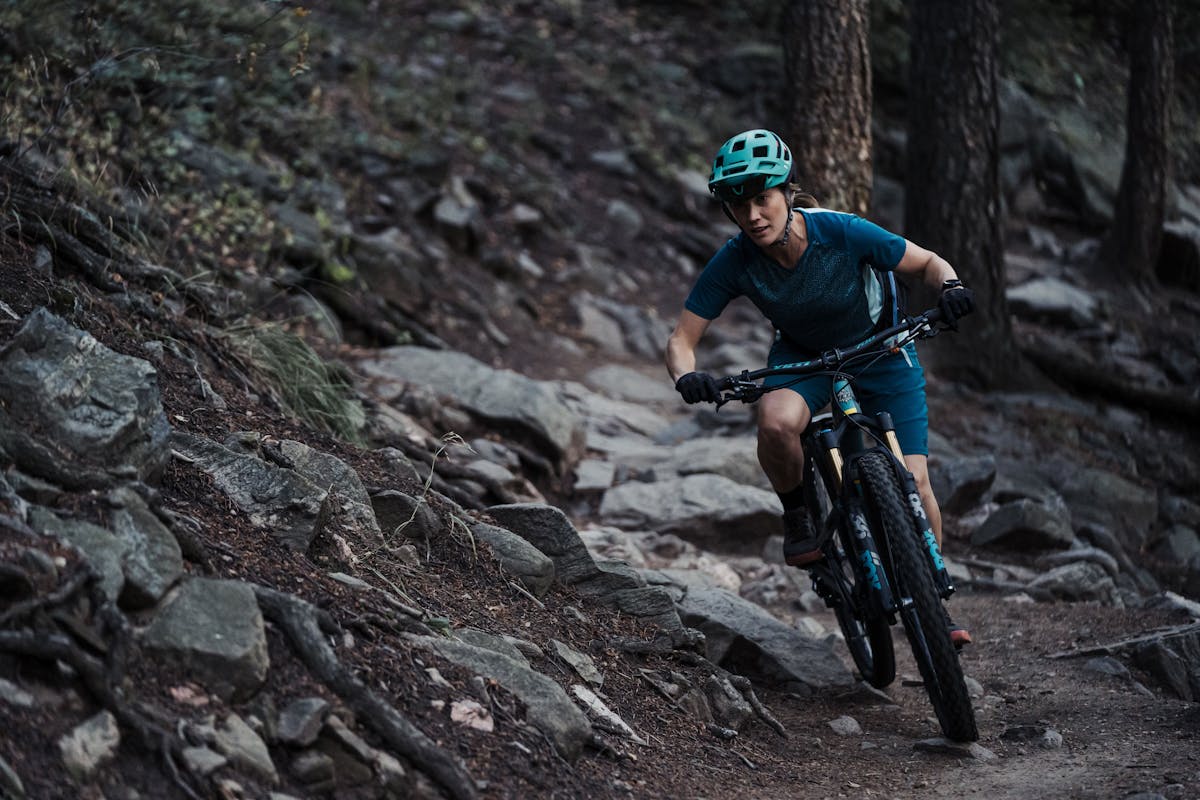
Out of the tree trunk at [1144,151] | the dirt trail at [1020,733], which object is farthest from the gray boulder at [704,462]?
the tree trunk at [1144,151]

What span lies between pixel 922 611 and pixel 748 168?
1872 mm

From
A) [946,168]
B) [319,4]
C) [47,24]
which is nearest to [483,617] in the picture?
[47,24]

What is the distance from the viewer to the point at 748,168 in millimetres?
4723

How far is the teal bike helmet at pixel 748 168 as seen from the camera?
4.73 metres

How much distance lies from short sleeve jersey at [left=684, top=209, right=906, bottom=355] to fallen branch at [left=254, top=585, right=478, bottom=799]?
7.98 ft

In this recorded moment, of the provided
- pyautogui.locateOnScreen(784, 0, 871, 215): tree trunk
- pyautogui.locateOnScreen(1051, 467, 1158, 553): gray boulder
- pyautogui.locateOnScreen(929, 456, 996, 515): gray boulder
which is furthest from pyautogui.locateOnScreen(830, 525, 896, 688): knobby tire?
pyautogui.locateOnScreen(1051, 467, 1158, 553): gray boulder

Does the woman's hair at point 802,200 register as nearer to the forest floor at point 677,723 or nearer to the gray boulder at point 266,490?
the forest floor at point 677,723

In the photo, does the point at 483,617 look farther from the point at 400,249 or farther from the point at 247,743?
the point at 400,249

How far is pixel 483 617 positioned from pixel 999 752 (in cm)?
212

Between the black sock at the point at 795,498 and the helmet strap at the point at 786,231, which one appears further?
the black sock at the point at 795,498

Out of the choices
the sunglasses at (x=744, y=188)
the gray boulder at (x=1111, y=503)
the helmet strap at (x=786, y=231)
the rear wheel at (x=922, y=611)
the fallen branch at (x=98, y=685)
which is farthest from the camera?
the gray boulder at (x=1111, y=503)

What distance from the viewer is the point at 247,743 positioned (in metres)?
2.99

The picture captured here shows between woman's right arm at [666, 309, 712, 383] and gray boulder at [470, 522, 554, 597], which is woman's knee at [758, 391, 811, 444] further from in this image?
gray boulder at [470, 522, 554, 597]

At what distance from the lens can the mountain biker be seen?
4.78 m
